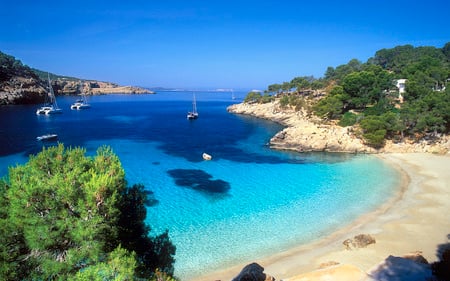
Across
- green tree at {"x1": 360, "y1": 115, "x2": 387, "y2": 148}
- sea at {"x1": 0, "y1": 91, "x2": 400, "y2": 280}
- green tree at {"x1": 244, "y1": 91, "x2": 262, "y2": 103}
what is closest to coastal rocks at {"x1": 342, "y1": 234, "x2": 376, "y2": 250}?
sea at {"x1": 0, "y1": 91, "x2": 400, "y2": 280}

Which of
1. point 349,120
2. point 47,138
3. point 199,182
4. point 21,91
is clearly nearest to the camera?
point 199,182

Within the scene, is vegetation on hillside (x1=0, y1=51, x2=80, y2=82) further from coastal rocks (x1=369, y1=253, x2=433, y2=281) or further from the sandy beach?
coastal rocks (x1=369, y1=253, x2=433, y2=281)

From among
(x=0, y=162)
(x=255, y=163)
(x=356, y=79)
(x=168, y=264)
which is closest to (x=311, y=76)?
(x=356, y=79)

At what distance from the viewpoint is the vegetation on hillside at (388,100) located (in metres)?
37.2

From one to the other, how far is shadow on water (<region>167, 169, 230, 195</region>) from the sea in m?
0.09

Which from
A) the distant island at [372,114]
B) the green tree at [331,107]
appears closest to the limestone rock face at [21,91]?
the distant island at [372,114]

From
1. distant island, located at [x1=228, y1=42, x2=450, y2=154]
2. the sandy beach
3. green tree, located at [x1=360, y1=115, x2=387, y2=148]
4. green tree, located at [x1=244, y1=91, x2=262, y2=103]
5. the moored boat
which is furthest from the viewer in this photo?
green tree, located at [x1=244, y1=91, x2=262, y2=103]

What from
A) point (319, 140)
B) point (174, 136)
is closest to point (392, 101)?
point (319, 140)

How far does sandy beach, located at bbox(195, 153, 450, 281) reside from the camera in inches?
566

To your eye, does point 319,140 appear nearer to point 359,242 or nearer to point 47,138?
point 359,242

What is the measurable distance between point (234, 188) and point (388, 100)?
3499 cm

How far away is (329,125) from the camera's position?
4481cm

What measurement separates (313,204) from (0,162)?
32.5 meters

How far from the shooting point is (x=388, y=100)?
154 feet
